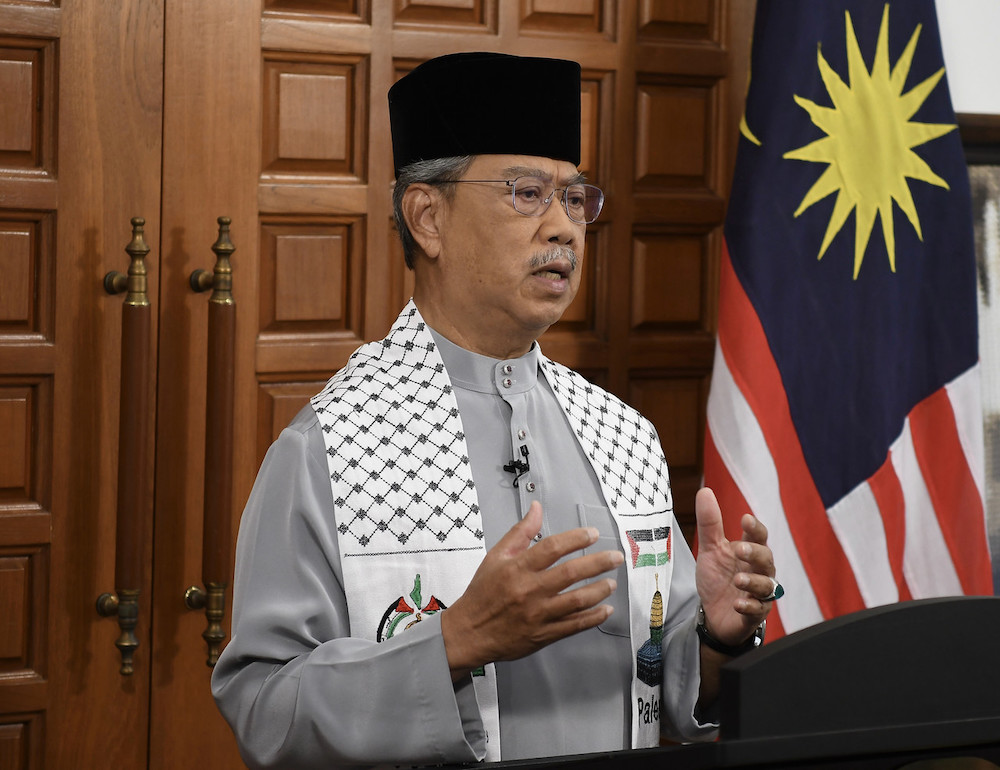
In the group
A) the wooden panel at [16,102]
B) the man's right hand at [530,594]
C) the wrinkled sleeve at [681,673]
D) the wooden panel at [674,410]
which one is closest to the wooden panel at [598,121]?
the wooden panel at [674,410]

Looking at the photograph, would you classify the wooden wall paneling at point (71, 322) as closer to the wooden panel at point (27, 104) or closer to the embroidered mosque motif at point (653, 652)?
the wooden panel at point (27, 104)

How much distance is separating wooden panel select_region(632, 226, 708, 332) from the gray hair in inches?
41.1

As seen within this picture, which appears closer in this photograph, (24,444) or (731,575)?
(731,575)

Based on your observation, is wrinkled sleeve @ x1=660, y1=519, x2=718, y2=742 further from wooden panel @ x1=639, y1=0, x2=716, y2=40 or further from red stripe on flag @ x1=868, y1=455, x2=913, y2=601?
wooden panel @ x1=639, y1=0, x2=716, y2=40

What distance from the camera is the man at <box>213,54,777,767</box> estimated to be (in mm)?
1186

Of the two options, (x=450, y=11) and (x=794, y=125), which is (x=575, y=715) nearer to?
(x=794, y=125)

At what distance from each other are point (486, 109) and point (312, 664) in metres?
0.70

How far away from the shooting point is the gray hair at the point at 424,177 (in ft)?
4.76

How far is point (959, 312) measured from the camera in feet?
7.42

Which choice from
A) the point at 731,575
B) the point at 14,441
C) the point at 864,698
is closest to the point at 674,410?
the point at 731,575

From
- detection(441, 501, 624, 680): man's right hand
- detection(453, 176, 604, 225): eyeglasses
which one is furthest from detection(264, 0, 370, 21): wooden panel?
detection(441, 501, 624, 680): man's right hand

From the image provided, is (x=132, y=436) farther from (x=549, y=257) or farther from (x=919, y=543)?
(x=919, y=543)

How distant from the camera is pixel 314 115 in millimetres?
2205

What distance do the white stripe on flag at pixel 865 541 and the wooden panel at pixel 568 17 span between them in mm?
1075
